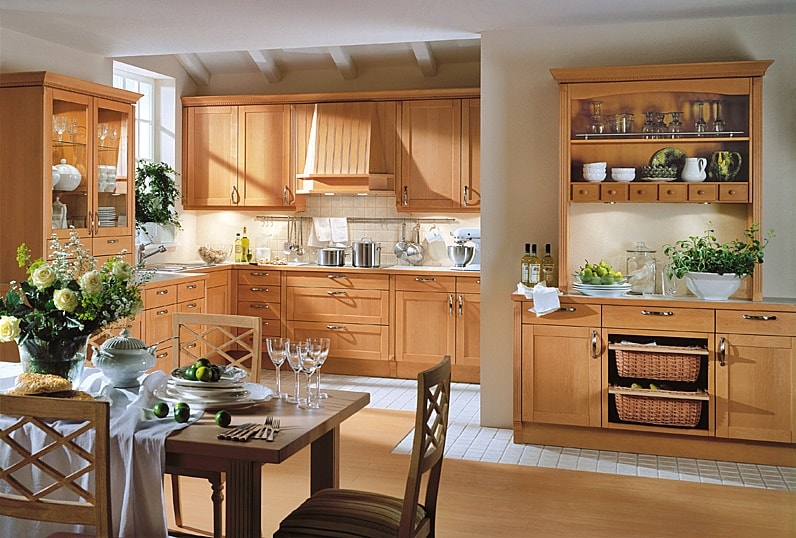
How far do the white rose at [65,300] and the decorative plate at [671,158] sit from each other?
3492 millimetres

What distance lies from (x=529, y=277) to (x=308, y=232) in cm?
310

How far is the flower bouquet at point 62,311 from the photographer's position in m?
2.55

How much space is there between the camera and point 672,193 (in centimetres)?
464

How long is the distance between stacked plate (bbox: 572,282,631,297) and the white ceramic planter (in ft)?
1.22

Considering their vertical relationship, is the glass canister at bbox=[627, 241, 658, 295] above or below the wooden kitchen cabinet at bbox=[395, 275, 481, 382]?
above

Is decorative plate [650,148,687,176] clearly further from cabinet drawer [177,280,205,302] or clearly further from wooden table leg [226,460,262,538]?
cabinet drawer [177,280,205,302]

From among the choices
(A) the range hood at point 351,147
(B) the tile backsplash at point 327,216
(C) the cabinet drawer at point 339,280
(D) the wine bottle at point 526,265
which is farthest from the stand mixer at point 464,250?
(D) the wine bottle at point 526,265

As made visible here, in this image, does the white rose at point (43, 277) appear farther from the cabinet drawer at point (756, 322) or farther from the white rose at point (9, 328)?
the cabinet drawer at point (756, 322)

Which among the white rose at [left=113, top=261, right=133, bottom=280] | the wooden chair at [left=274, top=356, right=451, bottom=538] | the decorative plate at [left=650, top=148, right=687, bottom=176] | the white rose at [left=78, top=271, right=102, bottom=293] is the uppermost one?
the decorative plate at [left=650, top=148, right=687, bottom=176]

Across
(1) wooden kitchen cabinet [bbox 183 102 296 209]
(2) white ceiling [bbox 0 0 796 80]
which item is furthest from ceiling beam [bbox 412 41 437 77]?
(1) wooden kitchen cabinet [bbox 183 102 296 209]

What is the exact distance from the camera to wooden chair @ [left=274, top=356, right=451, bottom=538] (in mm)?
2246

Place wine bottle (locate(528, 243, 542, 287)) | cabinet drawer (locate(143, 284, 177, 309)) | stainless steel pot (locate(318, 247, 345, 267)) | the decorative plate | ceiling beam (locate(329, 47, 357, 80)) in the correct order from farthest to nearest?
stainless steel pot (locate(318, 247, 345, 267)) → ceiling beam (locate(329, 47, 357, 80)) → cabinet drawer (locate(143, 284, 177, 309)) → wine bottle (locate(528, 243, 542, 287)) → the decorative plate

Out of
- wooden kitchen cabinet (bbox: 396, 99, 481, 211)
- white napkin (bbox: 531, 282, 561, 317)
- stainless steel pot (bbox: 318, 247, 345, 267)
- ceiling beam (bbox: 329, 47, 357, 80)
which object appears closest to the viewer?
white napkin (bbox: 531, 282, 561, 317)

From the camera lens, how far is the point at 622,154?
4.93 m
